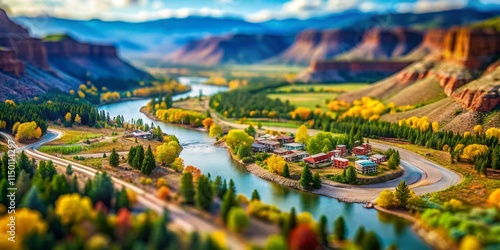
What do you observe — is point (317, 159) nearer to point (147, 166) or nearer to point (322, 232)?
point (147, 166)

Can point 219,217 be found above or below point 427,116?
below

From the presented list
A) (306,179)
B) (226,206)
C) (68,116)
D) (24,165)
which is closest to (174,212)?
(226,206)

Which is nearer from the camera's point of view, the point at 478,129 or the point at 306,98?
the point at 478,129

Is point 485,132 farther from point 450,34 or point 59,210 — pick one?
point 59,210

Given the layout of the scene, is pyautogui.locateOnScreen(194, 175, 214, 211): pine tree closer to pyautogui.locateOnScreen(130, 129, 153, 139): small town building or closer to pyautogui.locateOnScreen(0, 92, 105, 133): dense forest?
pyautogui.locateOnScreen(130, 129, 153, 139): small town building

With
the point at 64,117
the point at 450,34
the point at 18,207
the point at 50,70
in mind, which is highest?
the point at 450,34

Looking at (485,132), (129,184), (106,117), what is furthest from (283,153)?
(106,117)

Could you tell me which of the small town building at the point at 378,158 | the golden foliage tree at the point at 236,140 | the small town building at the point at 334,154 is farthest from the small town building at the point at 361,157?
the golden foliage tree at the point at 236,140
